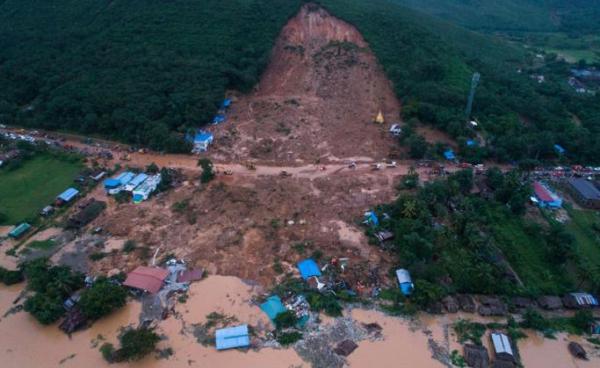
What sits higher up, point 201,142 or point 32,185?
point 201,142

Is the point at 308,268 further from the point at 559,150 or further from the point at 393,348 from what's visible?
the point at 559,150

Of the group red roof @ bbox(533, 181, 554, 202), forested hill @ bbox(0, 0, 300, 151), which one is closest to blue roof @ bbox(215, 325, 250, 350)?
forested hill @ bbox(0, 0, 300, 151)

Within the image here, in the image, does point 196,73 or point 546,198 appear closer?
point 546,198

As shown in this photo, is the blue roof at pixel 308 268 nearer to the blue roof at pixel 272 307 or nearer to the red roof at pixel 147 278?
the blue roof at pixel 272 307

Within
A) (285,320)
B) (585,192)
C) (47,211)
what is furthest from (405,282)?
(47,211)

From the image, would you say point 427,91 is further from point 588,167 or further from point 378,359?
point 378,359

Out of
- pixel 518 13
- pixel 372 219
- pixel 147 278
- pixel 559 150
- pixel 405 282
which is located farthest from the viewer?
pixel 518 13

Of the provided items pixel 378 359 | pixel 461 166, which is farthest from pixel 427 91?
pixel 378 359
